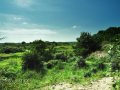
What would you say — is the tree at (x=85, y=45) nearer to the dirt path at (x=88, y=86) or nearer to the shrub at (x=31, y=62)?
the shrub at (x=31, y=62)

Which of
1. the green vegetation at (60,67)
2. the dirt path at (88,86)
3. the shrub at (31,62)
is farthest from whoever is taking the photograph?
the shrub at (31,62)

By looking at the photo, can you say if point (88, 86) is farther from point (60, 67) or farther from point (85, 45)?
point (85, 45)

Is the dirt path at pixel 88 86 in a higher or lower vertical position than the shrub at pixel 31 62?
lower

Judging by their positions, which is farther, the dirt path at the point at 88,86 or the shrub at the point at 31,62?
the shrub at the point at 31,62

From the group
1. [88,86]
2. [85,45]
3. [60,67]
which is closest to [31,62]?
[60,67]

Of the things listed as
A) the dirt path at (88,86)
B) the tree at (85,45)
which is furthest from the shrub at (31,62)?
the tree at (85,45)

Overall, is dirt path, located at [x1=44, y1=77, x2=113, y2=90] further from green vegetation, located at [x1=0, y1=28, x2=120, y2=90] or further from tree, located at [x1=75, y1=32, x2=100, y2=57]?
tree, located at [x1=75, y1=32, x2=100, y2=57]

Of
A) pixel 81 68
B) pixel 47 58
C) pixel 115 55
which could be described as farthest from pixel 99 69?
pixel 115 55

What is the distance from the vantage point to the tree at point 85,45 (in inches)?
2133

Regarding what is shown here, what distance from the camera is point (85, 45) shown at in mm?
55906

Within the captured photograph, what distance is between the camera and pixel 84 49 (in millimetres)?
53656

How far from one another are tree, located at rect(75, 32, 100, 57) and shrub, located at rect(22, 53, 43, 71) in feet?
57.7

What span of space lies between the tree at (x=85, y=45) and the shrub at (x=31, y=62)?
57.7ft

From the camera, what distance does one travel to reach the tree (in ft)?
178
